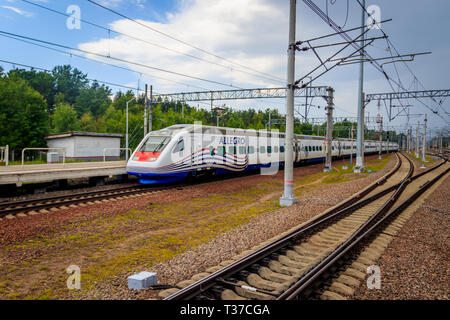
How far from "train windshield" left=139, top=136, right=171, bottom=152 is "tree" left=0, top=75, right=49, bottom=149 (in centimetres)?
3058

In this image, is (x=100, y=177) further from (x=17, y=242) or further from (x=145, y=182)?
(x=17, y=242)

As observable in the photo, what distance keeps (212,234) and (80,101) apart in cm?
7163

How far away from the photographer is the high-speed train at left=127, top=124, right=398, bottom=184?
15.4 metres

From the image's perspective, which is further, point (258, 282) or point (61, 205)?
point (61, 205)

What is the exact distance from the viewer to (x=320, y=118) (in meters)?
49.1

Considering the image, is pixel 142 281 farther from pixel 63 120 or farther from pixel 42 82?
pixel 42 82

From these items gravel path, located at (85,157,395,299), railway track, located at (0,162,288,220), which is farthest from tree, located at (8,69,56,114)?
gravel path, located at (85,157,395,299)

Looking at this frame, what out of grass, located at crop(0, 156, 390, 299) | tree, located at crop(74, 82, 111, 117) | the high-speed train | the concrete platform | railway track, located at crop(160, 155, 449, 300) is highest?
tree, located at crop(74, 82, 111, 117)

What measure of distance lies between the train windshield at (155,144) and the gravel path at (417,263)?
35.3 feet

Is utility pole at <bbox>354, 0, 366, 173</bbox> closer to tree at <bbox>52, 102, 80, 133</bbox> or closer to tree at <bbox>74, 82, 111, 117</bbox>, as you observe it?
tree at <bbox>52, 102, 80, 133</bbox>

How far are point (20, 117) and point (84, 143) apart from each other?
47.1 ft

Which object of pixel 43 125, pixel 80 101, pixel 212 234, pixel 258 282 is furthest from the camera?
pixel 80 101

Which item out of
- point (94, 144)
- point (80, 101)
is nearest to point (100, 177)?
point (94, 144)

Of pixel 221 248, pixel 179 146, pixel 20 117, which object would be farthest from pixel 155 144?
pixel 20 117
